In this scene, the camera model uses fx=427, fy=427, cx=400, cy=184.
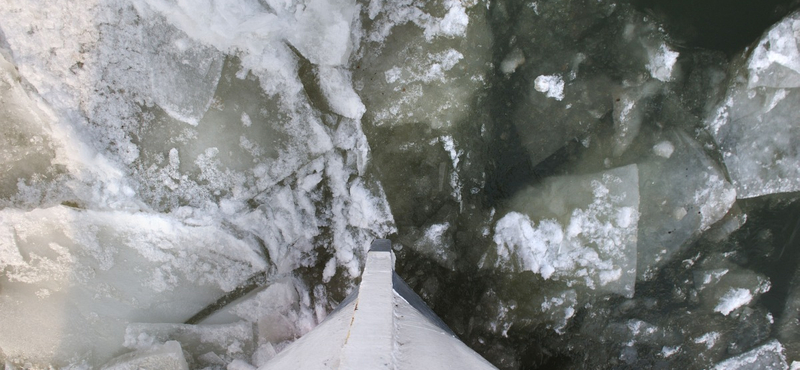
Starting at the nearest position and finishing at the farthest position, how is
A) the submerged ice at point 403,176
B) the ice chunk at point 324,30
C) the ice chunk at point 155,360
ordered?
the ice chunk at point 155,360, the submerged ice at point 403,176, the ice chunk at point 324,30

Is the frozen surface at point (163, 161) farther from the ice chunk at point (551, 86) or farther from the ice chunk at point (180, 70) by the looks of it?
the ice chunk at point (551, 86)

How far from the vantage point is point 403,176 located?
75.8 inches

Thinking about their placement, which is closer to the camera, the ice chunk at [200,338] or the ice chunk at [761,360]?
the ice chunk at [200,338]

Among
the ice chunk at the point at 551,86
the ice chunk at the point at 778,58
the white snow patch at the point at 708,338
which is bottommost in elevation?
the white snow patch at the point at 708,338

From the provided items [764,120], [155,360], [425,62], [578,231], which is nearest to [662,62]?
[764,120]

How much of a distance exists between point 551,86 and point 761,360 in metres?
1.48

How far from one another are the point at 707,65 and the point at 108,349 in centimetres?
263

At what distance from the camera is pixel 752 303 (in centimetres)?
181

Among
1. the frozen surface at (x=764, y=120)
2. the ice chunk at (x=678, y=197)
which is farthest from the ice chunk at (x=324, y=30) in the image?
the frozen surface at (x=764, y=120)

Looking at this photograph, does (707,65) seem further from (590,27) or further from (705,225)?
(705,225)

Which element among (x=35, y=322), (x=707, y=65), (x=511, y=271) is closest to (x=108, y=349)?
(x=35, y=322)

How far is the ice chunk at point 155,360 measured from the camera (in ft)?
5.11

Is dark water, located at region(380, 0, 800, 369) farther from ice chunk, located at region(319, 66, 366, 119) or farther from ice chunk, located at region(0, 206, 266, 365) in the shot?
ice chunk, located at region(0, 206, 266, 365)

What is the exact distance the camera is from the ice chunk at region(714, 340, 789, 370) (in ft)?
5.98
